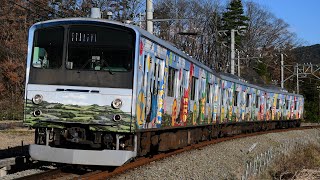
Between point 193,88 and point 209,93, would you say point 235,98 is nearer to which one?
point 209,93

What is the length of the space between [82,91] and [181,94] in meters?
4.71

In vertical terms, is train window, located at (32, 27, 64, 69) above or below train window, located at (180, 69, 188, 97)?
above

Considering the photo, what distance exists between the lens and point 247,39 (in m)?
66.4

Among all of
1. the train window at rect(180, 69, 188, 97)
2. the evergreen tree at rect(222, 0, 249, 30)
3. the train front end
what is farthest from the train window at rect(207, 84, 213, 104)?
the evergreen tree at rect(222, 0, 249, 30)

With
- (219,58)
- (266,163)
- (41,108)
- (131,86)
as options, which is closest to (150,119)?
(131,86)

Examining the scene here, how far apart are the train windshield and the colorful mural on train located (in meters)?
A: 0.36

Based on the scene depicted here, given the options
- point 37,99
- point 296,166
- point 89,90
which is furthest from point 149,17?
point 37,99

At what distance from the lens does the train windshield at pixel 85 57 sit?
33.9 feet

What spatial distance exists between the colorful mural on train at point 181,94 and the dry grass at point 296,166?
2.80 metres

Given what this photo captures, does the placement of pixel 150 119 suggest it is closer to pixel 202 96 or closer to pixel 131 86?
pixel 131 86

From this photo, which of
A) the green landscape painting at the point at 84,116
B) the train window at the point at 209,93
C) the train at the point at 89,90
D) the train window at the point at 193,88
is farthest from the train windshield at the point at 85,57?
the train window at the point at 209,93

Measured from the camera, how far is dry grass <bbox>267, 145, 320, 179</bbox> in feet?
37.3

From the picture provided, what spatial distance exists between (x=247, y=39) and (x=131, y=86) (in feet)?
189

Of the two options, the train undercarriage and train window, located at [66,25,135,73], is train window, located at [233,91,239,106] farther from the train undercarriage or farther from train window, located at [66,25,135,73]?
train window, located at [66,25,135,73]
